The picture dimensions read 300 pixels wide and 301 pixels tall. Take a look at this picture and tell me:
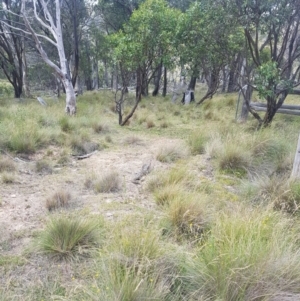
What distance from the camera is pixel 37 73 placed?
101 ft

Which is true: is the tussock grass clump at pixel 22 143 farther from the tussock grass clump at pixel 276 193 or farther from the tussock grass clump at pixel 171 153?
the tussock grass clump at pixel 276 193

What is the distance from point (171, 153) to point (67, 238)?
3.32 meters

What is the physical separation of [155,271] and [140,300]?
26 cm

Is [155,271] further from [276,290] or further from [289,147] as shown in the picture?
[289,147]

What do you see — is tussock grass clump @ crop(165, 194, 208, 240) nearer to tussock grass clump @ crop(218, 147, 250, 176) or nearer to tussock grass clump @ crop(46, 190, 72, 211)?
tussock grass clump @ crop(46, 190, 72, 211)

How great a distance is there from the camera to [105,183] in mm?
4039

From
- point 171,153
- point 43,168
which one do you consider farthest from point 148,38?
point 43,168

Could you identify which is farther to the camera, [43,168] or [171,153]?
[171,153]

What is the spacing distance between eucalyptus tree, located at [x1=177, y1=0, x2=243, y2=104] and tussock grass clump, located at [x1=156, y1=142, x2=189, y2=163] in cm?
350

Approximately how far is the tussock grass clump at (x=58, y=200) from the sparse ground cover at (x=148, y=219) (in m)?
0.01

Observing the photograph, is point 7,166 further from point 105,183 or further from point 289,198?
point 289,198

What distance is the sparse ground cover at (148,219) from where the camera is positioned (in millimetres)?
1893

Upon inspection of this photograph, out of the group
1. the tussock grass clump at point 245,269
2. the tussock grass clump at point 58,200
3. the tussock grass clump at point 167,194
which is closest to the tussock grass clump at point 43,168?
the tussock grass clump at point 58,200

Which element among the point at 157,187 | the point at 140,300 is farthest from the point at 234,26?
the point at 140,300
